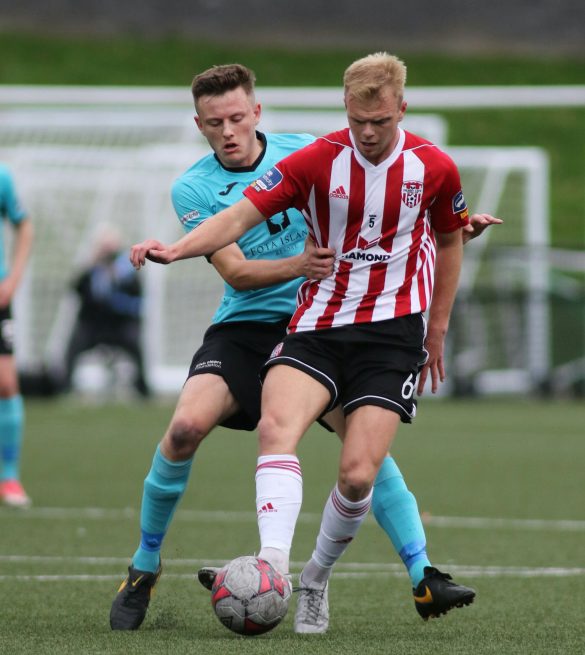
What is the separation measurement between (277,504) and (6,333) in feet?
13.6

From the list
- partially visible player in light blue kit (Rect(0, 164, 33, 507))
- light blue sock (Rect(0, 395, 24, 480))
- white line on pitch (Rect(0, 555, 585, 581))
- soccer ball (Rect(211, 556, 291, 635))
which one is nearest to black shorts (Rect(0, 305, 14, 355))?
partially visible player in light blue kit (Rect(0, 164, 33, 507))

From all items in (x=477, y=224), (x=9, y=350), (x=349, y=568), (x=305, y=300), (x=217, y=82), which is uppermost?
(x=217, y=82)

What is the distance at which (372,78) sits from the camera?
4.82 m

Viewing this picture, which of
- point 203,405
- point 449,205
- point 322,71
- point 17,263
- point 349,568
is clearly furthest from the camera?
point 322,71

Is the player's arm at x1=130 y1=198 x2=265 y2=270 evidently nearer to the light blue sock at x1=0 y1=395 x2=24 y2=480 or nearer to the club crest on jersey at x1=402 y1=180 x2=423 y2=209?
the club crest on jersey at x1=402 y1=180 x2=423 y2=209

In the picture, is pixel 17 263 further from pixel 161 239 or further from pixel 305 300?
pixel 161 239

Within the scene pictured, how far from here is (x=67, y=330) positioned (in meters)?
19.0

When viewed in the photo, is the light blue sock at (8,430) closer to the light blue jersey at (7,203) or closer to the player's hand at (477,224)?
the light blue jersey at (7,203)

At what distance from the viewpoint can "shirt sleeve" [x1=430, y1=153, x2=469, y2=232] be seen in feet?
16.8

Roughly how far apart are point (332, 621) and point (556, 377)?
46.1 ft

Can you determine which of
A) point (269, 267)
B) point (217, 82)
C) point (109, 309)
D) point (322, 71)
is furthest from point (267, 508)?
point (322, 71)

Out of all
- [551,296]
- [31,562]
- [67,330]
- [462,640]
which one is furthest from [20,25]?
[462,640]

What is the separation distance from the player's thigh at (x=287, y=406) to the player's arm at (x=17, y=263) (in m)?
3.74

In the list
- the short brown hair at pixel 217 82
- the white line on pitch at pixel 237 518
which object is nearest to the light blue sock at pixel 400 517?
the short brown hair at pixel 217 82
